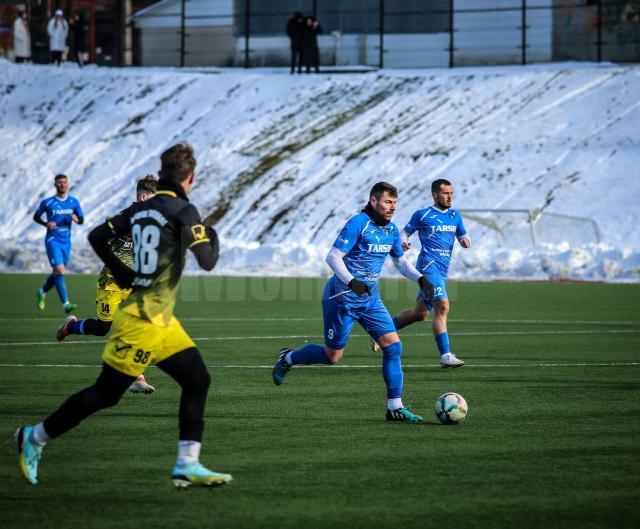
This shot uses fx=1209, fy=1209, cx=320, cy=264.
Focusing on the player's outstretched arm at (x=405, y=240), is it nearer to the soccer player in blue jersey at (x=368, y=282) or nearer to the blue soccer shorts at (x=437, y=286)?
the blue soccer shorts at (x=437, y=286)

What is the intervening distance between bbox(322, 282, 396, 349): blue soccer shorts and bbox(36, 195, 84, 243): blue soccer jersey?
1238 cm

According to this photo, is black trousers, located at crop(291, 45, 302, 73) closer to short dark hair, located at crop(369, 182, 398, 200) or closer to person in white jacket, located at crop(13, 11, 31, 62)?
person in white jacket, located at crop(13, 11, 31, 62)

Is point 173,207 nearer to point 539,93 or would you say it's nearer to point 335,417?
point 335,417

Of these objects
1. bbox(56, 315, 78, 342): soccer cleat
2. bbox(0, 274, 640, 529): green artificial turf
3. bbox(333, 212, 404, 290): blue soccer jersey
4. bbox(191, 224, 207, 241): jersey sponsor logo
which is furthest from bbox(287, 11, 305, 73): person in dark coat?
bbox(191, 224, 207, 241): jersey sponsor logo

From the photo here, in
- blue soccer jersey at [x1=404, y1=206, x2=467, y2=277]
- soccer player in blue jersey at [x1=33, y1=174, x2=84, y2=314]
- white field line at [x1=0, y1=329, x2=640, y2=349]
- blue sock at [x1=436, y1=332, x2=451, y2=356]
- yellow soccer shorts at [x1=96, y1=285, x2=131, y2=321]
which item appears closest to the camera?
yellow soccer shorts at [x1=96, y1=285, x2=131, y2=321]

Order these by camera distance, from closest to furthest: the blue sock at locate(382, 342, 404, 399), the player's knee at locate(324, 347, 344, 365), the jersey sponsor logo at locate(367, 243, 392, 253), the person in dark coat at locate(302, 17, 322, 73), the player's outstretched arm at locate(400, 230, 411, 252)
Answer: the blue sock at locate(382, 342, 404, 399)
the jersey sponsor logo at locate(367, 243, 392, 253)
the player's knee at locate(324, 347, 344, 365)
the player's outstretched arm at locate(400, 230, 411, 252)
the person in dark coat at locate(302, 17, 322, 73)

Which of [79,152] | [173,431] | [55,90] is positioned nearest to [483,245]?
[79,152]

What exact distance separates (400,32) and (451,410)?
1742 inches

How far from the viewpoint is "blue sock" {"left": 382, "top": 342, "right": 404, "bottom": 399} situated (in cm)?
996

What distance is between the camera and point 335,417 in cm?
1001

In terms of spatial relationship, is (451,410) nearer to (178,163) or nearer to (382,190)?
(382,190)

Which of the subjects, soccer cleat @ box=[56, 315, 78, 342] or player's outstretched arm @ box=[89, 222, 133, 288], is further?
soccer cleat @ box=[56, 315, 78, 342]

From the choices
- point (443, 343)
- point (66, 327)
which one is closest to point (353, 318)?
point (443, 343)

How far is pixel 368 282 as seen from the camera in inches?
422
